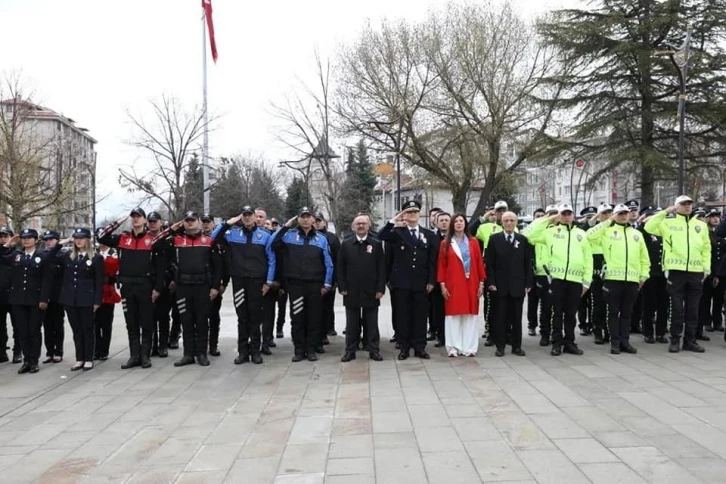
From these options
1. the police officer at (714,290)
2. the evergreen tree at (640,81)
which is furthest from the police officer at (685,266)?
the evergreen tree at (640,81)

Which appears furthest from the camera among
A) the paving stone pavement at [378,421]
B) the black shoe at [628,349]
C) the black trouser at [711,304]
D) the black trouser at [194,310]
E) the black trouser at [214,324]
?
the black trouser at [711,304]

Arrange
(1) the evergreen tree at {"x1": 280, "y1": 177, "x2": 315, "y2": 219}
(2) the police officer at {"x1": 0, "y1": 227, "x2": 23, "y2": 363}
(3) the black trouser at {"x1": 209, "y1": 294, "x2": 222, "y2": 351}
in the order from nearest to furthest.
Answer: (2) the police officer at {"x1": 0, "y1": 227, "x2": 23, "y2": 363} < (3) the black trouser at {"x1": 209, "y1": 294, "x2": 222, "y2": 351} < (1) the evergreen tree at {"x1": 280, "y1": 177, "x2": 315, "y2": 219}

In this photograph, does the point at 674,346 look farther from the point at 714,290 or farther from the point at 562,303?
the point at 714,290

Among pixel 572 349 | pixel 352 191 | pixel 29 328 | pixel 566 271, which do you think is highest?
pixel 352 191

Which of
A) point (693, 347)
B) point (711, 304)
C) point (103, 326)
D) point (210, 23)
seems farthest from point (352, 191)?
point (693, 347)

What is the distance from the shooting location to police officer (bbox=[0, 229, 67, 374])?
7.91 m

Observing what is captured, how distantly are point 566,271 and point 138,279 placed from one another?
18.6 feet

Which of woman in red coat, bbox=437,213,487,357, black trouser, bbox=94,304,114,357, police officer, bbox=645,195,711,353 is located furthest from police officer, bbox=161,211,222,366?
police officer, bbox=645,195,711,353

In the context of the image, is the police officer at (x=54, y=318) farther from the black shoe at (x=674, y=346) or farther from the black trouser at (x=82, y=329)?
the black shoe at (x=674, y=346)

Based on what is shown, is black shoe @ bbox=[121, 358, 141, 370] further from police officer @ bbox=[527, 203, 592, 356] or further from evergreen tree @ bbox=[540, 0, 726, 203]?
evergreen tree @ bbox=[540, 0, 726, 203]

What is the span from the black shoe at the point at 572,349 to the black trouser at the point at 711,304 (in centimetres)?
244

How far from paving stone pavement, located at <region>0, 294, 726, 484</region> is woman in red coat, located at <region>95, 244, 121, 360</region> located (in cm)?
60

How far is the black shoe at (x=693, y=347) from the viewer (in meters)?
8.01

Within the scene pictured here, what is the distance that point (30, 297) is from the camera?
26.2 ft
